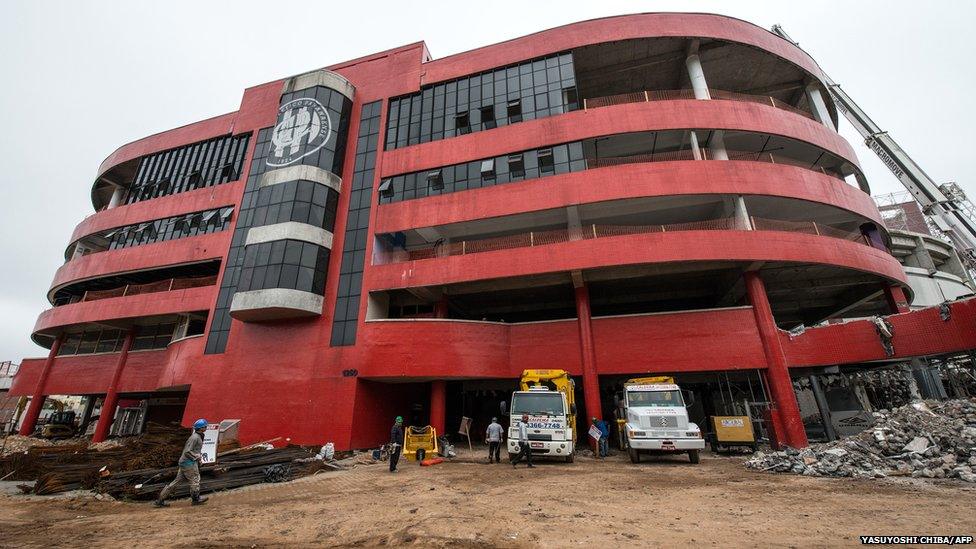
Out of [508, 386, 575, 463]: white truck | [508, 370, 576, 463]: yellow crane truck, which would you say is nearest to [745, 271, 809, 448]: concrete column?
[508, 370, 576, 463]: yellow crane truck

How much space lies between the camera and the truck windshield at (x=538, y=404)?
16203mm

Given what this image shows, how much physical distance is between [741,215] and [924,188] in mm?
17042

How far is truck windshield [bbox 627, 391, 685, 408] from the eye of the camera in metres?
15.8

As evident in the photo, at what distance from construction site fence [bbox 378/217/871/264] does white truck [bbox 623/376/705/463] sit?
7969mm

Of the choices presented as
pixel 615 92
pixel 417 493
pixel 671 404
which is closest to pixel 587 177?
pixel 615 92

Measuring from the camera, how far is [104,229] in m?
33.0

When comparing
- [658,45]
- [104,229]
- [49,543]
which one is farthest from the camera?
[104,229]

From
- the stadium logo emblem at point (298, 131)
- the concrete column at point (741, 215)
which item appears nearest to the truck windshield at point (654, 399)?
the concrete column at point (741, 215)

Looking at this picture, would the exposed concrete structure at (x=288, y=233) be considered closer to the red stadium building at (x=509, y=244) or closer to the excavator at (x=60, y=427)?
the red stadium building at (x=509, y=244)

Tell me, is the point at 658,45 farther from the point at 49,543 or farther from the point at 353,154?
the point at 49,543

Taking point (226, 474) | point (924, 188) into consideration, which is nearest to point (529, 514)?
point (226, 474)

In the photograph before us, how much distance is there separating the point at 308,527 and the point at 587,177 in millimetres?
19498

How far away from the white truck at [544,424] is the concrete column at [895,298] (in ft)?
66.6

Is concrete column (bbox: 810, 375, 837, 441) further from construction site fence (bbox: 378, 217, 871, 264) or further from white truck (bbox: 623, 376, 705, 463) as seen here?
white truck (bbox: 623, 376, 705, 463)
